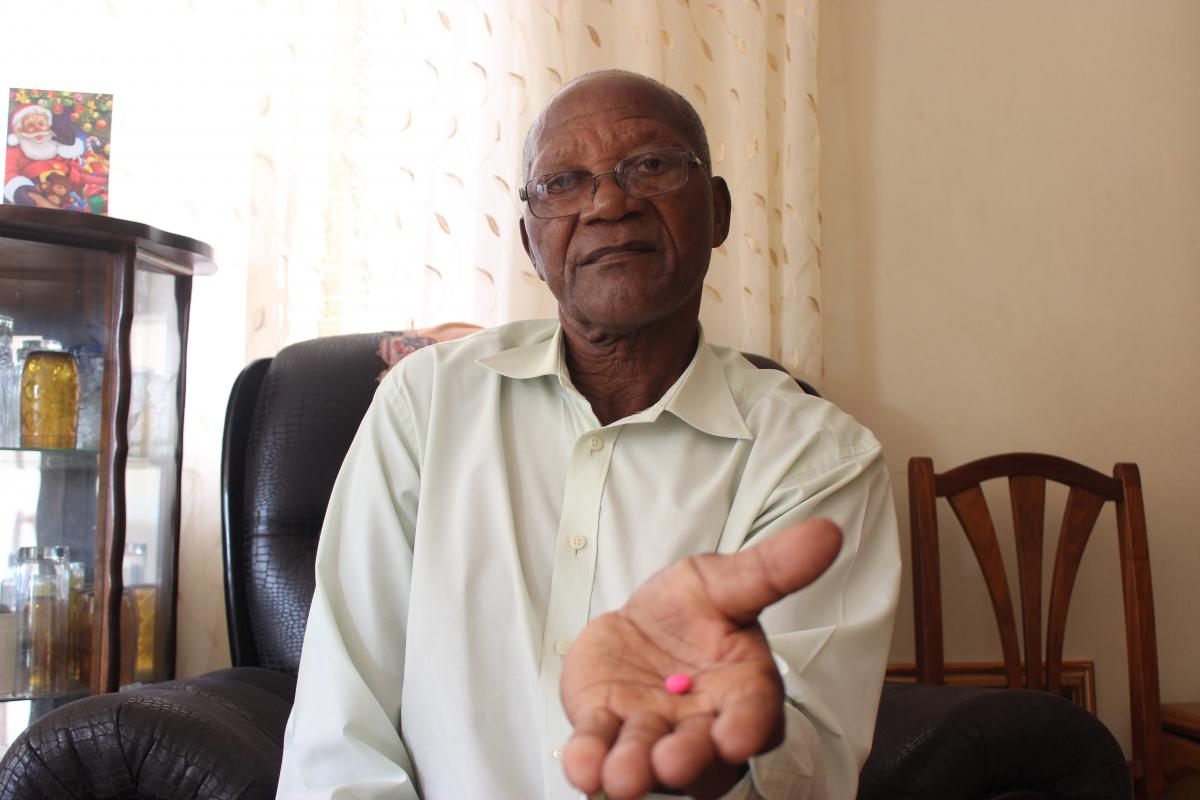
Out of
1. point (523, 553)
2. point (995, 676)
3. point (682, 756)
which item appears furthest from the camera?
point (995, 676)

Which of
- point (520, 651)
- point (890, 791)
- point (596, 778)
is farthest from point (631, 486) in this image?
point (596, 778)

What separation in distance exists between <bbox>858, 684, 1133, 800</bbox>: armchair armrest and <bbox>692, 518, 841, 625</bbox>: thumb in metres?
0.67

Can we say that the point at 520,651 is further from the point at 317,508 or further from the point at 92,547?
the point at 92,547

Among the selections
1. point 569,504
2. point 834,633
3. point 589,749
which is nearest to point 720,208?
point 569,504

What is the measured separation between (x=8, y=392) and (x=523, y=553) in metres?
1.07

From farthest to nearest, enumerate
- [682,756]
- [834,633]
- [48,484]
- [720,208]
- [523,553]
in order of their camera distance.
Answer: [48,484] → [720,208] → [523,553] → [834,633] → [682,756]

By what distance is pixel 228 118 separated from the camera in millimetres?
1904

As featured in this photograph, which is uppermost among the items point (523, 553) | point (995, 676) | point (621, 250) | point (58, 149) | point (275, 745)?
point (58, 149)

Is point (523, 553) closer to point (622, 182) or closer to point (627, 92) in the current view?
point (622, 182)

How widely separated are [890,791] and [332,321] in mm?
1309

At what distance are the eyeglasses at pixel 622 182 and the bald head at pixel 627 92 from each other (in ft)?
0.15

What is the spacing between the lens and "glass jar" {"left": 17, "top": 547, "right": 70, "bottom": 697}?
5.32ft

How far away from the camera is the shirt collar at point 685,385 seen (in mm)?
1130

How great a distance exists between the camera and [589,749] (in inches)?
19.6
